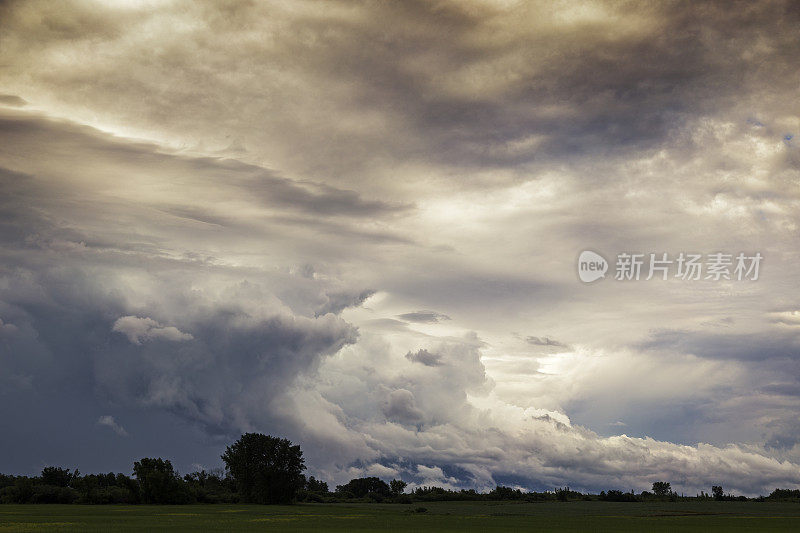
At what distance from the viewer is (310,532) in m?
76.1

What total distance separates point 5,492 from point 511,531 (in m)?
159

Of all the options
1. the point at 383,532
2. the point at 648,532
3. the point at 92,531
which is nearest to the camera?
the point at 92,531

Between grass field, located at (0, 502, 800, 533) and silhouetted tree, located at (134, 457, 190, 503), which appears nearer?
grass field, located at (0, 502, 800, 533)

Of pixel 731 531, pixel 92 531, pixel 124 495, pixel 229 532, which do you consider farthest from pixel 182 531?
pixel 124 495

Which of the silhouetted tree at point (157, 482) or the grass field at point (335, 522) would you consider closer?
the grass field at point (335, 522)

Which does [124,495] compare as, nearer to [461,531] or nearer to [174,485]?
[174,485]

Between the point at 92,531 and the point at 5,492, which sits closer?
the point at 92,531

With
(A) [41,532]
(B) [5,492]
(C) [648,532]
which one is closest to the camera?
(A) [41,532]

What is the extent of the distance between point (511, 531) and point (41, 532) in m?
52.4

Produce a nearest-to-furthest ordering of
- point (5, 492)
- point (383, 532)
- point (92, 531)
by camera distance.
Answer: point (92, 531) → point (383, 532) → point (5, 492)

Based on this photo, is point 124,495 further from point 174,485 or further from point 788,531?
point 788,531

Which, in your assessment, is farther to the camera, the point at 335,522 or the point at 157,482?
the point at 157,482

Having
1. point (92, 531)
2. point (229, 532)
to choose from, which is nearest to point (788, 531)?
point (229, 532)

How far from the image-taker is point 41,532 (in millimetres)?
67750
